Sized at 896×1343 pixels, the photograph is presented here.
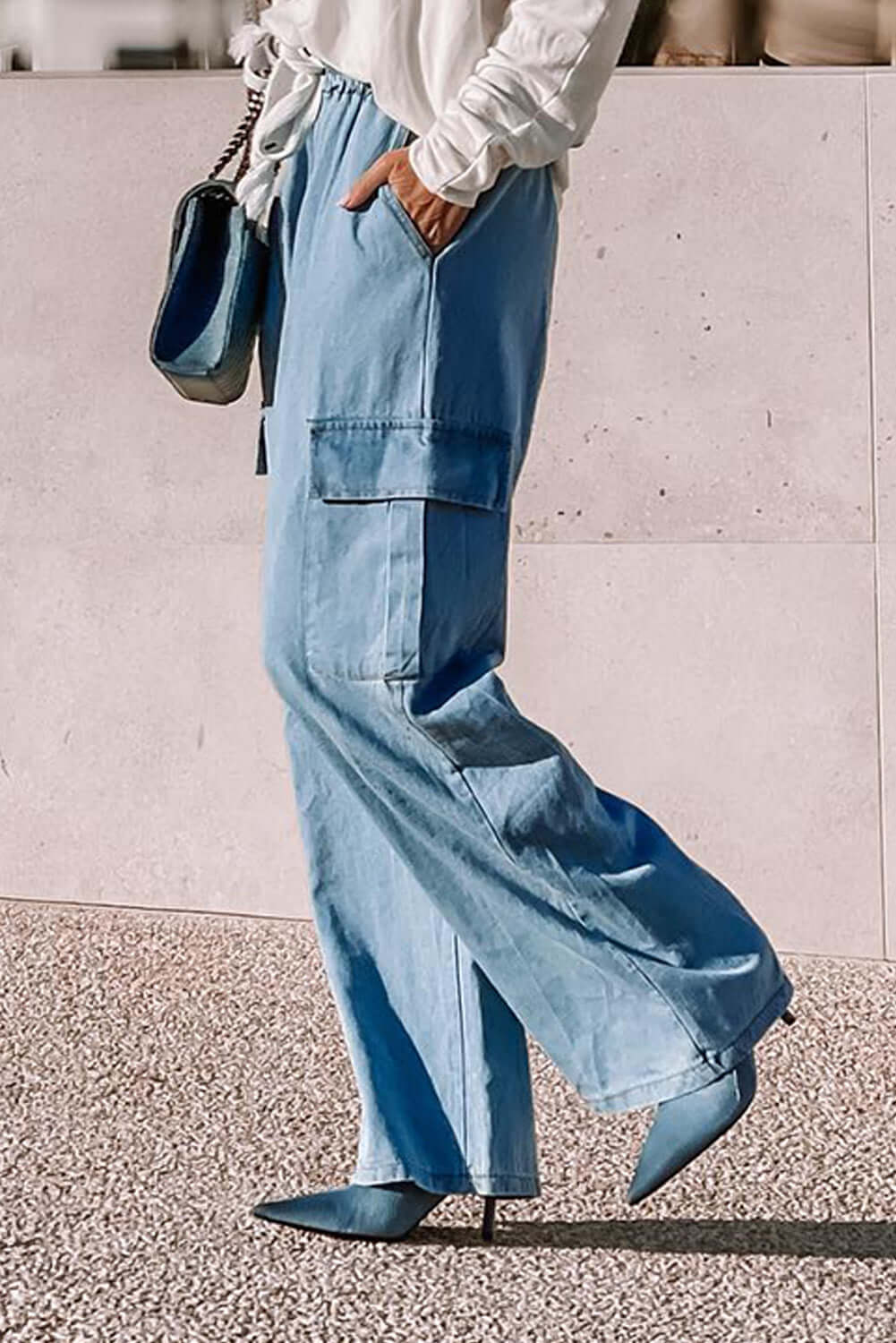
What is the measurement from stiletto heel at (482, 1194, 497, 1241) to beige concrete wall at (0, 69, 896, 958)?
199 cm

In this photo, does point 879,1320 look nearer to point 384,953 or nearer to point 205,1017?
point 384,953

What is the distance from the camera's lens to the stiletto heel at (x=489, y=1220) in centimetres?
256

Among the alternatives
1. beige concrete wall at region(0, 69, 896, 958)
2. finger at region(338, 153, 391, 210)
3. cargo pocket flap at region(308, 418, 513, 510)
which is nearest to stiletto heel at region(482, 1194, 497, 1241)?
cargo pocket flap at region(308, 418, 513, 510)

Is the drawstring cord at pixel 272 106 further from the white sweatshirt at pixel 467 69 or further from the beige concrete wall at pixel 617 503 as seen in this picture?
the beige concrete wall at pixel 617 503

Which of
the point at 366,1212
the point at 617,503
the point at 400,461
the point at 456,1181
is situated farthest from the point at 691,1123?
the point at 617,503

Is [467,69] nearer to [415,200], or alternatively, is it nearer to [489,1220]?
[415,200]

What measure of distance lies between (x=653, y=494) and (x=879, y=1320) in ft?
7.76

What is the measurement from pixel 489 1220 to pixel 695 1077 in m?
0.37

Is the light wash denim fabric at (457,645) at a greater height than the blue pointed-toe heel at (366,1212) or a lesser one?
greater

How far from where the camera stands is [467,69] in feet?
7.81

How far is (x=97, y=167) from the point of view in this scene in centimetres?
473

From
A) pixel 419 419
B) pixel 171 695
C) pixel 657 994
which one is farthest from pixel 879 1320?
pixel 171 695

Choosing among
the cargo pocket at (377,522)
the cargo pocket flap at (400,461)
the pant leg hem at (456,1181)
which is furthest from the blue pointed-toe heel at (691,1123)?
the cargo pocket flap at (400,461)

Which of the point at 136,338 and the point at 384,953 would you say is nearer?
the point at 384,953
